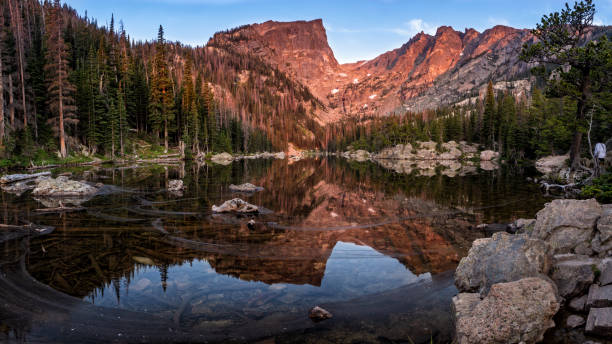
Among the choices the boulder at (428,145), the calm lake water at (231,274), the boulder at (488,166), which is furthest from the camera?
the boulder at (428,145)

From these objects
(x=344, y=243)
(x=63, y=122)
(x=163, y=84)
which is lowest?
(x=344, y=243)

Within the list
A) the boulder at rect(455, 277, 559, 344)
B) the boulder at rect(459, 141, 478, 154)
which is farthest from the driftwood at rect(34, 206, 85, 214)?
the boulder at rect(459, 141, 478, 154)

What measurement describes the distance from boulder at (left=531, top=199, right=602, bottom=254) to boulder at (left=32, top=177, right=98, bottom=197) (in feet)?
97.1

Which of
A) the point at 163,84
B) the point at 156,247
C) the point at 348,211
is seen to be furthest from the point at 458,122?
the point at 156,247

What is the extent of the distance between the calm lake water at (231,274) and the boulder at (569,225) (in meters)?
3.13

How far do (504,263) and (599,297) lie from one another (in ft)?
6.14

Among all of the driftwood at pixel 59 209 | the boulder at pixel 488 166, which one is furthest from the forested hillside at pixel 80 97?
the boulder at pixel 488 166

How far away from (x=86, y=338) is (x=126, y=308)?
138cm

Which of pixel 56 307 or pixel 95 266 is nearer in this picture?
pixel 56 307

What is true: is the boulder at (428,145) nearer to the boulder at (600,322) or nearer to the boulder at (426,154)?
the boulder at (426,154)

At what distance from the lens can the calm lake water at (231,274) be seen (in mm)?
7344

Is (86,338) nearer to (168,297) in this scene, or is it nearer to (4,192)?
(168,297)

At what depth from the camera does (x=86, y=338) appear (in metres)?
6.78

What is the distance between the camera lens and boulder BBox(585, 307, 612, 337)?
625 centimetres
